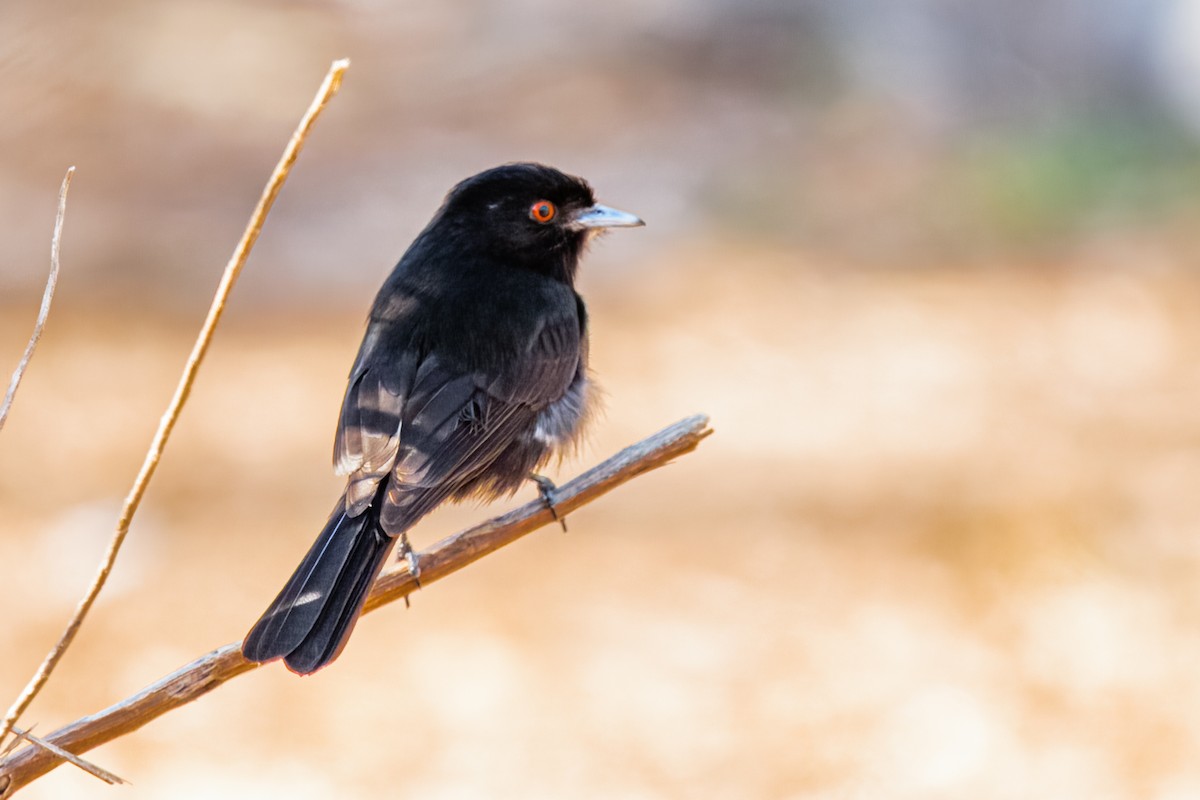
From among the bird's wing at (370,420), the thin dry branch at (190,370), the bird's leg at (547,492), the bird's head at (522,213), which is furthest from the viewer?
the bird's head at (522,213)

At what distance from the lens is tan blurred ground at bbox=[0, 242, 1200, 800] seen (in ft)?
19.4

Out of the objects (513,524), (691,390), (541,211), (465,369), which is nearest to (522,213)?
(541,211)

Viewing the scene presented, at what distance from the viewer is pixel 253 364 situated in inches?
378

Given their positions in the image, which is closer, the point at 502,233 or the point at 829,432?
the point at 502,233

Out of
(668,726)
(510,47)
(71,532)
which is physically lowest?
(668,726)

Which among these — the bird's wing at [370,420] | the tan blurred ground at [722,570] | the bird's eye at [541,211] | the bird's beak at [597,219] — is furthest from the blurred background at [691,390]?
the bird's beak at [597,219]

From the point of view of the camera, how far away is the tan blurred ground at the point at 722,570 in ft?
19.4

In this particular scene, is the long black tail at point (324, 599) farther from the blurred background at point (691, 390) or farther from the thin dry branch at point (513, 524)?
the blurred background at point (691, 390)

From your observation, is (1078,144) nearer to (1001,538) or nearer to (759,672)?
(1001,538)

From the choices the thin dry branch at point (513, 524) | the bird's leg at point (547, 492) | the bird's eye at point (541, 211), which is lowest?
the thin dry branch at point (513, 524)

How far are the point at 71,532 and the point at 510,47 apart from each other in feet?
30.5

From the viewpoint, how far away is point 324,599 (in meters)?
2.73

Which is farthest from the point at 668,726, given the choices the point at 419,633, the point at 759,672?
the point at 419,633

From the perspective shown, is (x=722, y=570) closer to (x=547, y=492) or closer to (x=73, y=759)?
(x=547, y=492)
